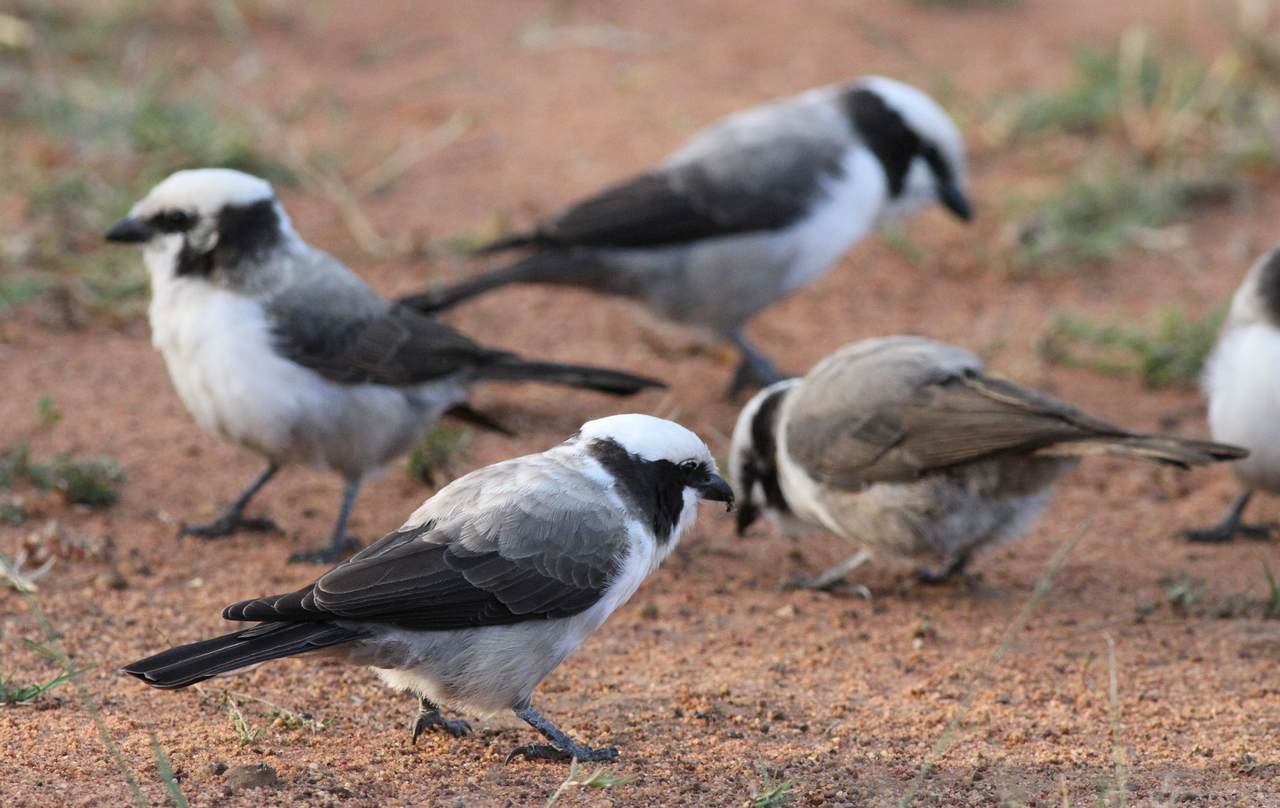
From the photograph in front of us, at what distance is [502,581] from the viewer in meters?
3.98

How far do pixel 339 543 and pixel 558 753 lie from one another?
1.94 metres

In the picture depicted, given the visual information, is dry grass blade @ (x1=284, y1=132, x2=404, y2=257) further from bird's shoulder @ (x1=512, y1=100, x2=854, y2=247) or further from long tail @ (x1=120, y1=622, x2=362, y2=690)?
long tail @ (x1=120, y1=622, x2=362, y2=690)

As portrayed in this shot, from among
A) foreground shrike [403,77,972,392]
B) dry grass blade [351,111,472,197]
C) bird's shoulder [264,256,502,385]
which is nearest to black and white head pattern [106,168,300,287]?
bird's shoulder [264,256,502,385]

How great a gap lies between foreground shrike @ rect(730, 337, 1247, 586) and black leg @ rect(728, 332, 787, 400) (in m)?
1.64

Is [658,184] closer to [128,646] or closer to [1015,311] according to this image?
[1015,311]

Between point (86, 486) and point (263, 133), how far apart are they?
3786 millimetres

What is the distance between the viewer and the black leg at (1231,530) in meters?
6.11

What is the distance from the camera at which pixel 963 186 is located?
835 cm

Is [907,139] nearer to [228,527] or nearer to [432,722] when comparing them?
[228,527]

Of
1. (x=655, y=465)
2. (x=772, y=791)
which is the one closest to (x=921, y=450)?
(x=655, y=465)

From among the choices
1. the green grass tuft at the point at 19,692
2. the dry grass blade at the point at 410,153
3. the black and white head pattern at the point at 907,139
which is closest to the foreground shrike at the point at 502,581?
the green grass tuft at the point at 19,692

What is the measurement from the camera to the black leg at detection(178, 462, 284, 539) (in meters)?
5.77

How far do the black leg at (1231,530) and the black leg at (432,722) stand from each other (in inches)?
137

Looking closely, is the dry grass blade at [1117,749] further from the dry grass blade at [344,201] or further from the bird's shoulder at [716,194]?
the dry grass blade at [344,201]
